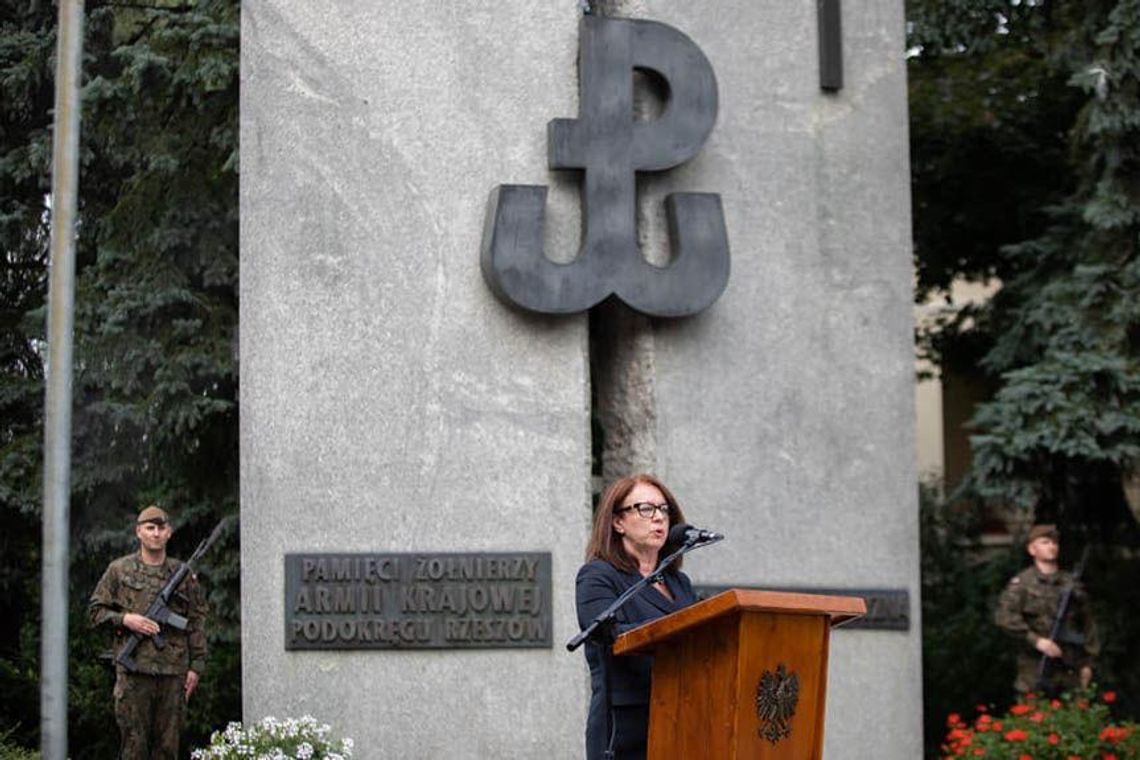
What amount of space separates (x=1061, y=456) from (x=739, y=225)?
3.77m

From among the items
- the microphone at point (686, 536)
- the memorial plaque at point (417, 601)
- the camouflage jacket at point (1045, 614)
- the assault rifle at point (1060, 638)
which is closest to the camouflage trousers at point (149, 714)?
the memorial plaque at point (417, 601)

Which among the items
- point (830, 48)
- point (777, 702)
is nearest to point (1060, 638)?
point (830, 48)

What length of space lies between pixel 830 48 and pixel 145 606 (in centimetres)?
498

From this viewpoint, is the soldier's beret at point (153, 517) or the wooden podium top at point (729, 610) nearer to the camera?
the wooden podium top at point (729, 610)

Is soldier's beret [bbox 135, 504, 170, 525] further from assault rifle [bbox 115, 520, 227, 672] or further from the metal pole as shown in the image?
the metal pole

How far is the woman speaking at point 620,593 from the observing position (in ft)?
17.8

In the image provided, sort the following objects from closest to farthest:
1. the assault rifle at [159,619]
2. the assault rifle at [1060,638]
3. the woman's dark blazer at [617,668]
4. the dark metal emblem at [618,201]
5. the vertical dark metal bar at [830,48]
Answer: the woman's dark blazer at [617,668] → the dark metal emblem at [618,201] → the assault rifle at [159,619] → the vertical dark metal bar at [830,48] → the assault rifle at [1060,638]

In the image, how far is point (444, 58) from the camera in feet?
31.2

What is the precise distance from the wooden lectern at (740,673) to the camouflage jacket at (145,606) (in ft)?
16.7

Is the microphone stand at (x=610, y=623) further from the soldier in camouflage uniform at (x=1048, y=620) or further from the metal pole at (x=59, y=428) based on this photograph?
the soldier in camouflage uniform at (x=1048, y=620)

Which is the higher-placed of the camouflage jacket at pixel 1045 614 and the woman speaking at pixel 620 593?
the woman speaking at pixel 620 593

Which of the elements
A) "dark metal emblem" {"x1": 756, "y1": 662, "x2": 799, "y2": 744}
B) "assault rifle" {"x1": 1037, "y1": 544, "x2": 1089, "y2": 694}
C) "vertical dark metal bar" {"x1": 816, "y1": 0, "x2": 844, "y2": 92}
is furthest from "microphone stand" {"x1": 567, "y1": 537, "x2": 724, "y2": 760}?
"assault rifle" {"x1": 1037, "y1": 544, "x2": 1089, "y2": 694}

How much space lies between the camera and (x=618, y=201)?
9.55 meters

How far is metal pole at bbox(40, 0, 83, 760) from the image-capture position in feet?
27.2
